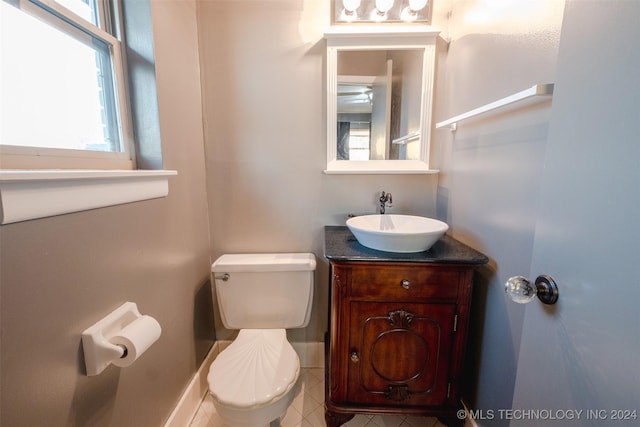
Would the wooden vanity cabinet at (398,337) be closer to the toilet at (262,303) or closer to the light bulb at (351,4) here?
the toilet at (262,303)

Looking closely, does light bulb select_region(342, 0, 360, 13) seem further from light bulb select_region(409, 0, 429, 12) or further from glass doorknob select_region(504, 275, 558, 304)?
glass doorknob select_region(504, 275, 558, 304)

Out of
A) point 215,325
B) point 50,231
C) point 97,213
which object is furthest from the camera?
point 215,325

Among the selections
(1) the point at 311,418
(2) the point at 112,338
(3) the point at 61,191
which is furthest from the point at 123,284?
(1) the point at 311,418

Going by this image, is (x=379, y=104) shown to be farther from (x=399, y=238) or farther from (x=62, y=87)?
(x=62, y=87)

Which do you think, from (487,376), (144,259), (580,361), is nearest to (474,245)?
(487,376)

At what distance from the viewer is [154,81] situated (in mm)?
1021

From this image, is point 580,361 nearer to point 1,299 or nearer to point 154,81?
point 1,299

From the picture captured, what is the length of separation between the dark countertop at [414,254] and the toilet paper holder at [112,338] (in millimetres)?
640

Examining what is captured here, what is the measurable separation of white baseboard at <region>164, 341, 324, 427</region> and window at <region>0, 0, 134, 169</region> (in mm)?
1068

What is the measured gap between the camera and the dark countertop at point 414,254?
1.01 metres

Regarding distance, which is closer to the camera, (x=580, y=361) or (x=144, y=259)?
(x=580, y=361)

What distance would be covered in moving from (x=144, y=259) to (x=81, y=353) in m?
0.33

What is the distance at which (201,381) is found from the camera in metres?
1.41

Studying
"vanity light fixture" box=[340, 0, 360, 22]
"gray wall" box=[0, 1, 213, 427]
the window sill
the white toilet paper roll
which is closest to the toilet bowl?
"gray wall" box=[0, 1, 213, 427]
